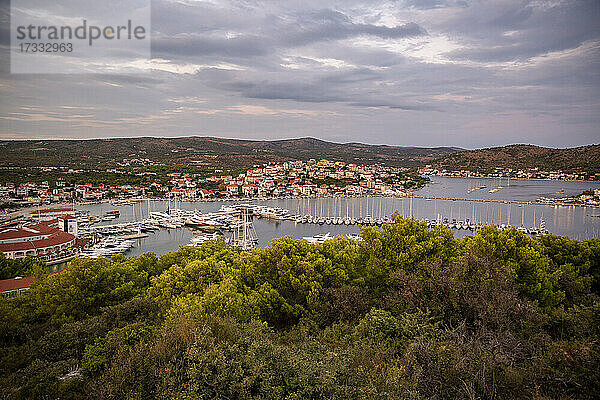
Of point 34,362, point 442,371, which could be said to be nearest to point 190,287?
point 34,362

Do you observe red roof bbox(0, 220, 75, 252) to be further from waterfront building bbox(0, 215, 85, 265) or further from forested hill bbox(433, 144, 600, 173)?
forested hill bbox(433, 144, 600, 173)

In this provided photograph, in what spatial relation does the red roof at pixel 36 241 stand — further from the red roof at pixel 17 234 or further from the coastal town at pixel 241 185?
the coastal town at pixel 241 185

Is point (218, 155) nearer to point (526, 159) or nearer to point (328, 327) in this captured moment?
point (526, 159)

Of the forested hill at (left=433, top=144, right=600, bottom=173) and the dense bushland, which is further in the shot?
the forested hill at (left=433, top=144, right=600, bottom=173)

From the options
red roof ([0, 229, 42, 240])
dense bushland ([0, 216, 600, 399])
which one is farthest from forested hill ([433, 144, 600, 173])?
red roof ([0, 229, 42, 240])

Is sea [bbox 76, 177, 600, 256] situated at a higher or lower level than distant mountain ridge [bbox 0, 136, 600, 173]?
lower

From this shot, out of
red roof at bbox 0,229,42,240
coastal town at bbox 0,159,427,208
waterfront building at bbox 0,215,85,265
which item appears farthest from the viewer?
coastal town at bbox 0,159,427,208

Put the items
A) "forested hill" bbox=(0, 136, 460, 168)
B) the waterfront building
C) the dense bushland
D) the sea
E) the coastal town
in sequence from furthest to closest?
"forested hill" bbox=(0, 136, 460, 168) → the coastal town → the sea → the waterfront building → the dense bushland
